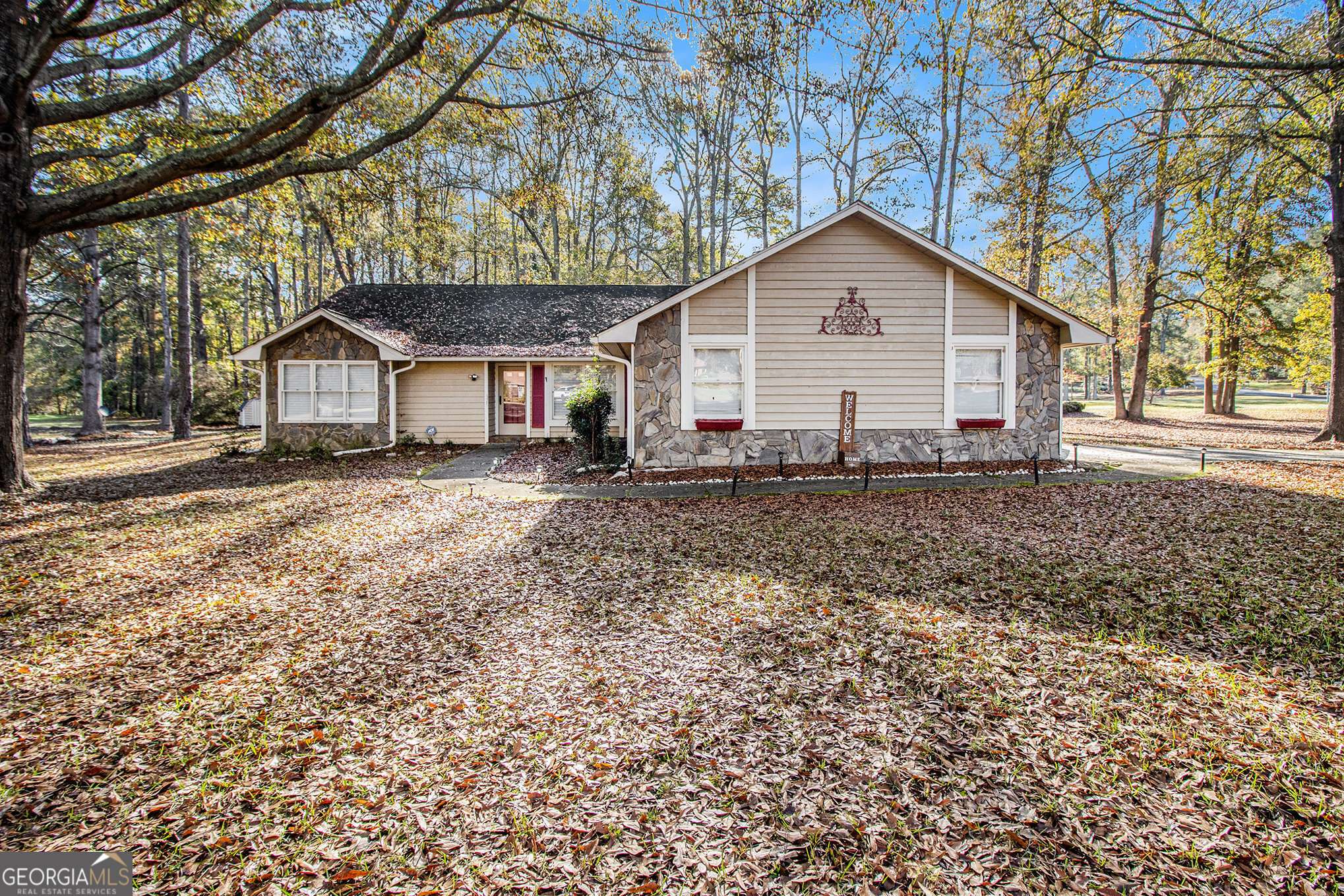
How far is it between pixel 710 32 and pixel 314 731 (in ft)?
31.0

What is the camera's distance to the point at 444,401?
53.2 feet

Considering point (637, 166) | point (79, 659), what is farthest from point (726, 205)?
point (79, 659)

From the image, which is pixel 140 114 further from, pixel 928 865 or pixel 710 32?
pixel 928 865

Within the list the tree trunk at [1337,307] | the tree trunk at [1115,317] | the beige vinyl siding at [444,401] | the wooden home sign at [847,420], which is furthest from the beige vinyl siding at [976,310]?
the tree trunk at [1115,317]

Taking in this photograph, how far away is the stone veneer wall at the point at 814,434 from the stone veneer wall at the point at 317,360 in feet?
28.6

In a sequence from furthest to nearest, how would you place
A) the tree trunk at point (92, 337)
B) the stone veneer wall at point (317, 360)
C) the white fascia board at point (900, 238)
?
1. the tree trunk at point (92, 337)
2. the stone veneer wall at point (317, 360)
3. the white fascia board at point (900, 238)

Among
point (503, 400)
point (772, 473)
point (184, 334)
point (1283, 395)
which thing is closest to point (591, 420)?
point (772, 473)

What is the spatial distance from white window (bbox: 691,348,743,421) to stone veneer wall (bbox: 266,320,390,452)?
9439 mm

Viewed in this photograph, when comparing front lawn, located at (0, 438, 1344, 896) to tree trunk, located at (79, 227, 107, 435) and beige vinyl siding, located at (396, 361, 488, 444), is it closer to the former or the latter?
beige vinyl siding, located at (396, 361, 488, 444)

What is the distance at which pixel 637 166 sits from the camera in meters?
27.3

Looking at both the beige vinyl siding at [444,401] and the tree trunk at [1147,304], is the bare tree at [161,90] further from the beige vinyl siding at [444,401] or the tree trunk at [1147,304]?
the tree trunk at [1147,304]

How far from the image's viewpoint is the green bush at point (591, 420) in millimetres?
11953

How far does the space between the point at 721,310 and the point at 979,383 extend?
5.29 metres

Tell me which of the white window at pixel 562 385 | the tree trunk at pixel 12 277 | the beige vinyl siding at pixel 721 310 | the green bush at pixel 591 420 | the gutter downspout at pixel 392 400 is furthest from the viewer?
the white window at pixel 562 385
